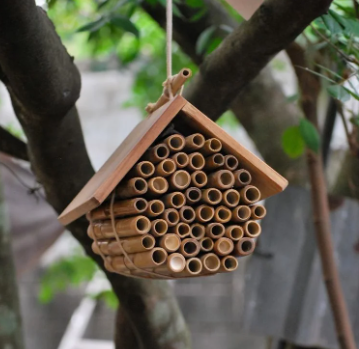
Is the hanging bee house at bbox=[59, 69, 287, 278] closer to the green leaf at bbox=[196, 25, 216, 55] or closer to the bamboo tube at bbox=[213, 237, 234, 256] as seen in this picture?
the bamboo tube at bbox=[213, 237, 234, 256]

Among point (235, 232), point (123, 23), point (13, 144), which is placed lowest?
point (13, 144)

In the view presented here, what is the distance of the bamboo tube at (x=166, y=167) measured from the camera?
797 millimetres

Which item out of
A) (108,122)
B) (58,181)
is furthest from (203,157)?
(108,122)

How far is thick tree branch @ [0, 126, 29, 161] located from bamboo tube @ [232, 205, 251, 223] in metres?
0.66

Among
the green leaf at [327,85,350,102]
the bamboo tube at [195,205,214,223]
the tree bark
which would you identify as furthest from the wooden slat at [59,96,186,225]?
the tree bark

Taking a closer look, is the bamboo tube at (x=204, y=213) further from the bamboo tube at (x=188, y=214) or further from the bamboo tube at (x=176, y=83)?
the bamboo tube at (x=176, y=83)

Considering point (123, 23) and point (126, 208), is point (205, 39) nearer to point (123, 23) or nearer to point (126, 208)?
point (123, 23)

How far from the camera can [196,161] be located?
82 centimetres

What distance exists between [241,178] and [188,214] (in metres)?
0.10

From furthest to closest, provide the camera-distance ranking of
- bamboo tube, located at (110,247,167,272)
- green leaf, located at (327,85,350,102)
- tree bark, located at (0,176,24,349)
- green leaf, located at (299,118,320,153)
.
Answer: tree bark, located at (0,176,24,349) < green leaf, located at (299,118,320,153) < green leaf, located at (327,85,350,102) < bamboo tube, located at (110,247,167,272)

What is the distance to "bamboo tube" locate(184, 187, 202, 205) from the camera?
31.9 inches

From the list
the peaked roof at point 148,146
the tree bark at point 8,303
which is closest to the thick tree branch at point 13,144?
the tree bark at point 8,303

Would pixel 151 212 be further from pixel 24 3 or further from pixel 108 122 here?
pixel 108 122

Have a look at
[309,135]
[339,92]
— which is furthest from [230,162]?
[309,135]
